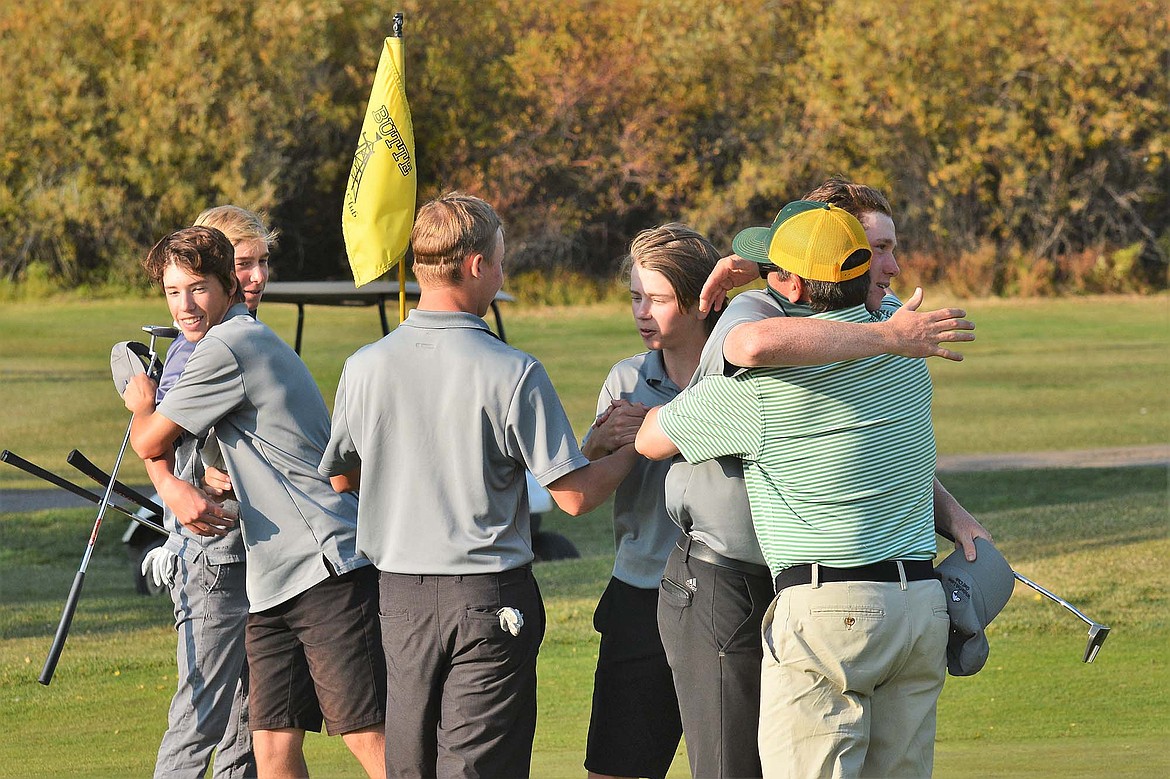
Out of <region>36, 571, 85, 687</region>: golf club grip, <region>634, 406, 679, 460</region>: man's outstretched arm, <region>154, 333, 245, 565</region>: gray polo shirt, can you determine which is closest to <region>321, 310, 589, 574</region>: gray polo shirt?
<region>634, 406, 679, 460</region>: man's outstretched arm

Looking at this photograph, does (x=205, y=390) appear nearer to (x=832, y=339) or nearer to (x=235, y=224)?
(x=235, y=224)

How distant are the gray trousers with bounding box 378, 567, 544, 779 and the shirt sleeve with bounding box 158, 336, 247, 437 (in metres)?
0.63

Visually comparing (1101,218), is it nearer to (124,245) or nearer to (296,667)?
(124,245)

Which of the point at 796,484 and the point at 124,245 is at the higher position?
the point at 796,484

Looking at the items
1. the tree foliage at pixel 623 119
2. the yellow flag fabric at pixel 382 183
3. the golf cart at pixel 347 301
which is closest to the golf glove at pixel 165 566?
the yellow flag fabric at pixel 382 183

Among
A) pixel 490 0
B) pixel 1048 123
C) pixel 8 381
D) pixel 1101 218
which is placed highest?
pixel 490 0

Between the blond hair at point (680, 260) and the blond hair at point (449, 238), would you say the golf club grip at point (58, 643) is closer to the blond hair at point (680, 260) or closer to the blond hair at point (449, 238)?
the blond hair at point (449, 238)

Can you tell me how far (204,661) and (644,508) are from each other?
1.22 metres

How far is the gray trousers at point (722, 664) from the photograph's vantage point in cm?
295

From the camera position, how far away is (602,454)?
3289 mm

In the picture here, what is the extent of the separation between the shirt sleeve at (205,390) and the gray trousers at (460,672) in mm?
629

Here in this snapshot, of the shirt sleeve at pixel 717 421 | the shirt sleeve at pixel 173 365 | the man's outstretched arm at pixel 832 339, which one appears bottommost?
the shirt sleeve at pixel 173 365

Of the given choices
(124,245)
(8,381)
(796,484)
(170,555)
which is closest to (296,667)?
(170,555)

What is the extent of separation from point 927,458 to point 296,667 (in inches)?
68.4
